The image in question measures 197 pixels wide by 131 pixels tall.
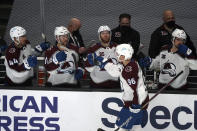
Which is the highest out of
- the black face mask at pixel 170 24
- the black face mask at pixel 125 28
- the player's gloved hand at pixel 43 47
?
the black face mask at pixel 170 24

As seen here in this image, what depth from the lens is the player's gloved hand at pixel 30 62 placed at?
276 inches

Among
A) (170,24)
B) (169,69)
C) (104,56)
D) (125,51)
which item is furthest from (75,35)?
(125,51)

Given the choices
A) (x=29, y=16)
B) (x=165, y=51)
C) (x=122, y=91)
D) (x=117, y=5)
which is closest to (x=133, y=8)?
(x=117, y=5)

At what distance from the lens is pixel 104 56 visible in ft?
23.0

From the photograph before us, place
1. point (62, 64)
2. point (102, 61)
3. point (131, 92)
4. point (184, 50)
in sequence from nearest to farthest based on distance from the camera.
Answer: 1. point (131, 92)
2. point (184, 50)
3. point (102, 61)
4. point (62, 64)

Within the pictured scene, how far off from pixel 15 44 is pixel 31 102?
31.7 inches

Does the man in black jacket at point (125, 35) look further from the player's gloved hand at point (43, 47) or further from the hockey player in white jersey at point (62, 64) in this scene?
the player's gloved hand at point (43, 47)

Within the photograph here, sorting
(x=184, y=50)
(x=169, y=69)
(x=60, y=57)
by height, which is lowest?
(x=169, y=69)

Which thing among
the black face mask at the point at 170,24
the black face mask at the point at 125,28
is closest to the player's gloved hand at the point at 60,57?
the black face mask at the point at 125,28

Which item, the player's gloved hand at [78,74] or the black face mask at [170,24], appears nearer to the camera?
the player's gloved hand at [78,74]

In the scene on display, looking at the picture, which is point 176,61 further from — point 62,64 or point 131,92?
point 62,64

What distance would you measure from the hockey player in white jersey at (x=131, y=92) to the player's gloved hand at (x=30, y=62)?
1.27m

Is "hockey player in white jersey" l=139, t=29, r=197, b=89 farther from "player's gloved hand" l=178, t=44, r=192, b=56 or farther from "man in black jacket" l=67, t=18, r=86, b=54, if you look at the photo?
"man in black jacket" l=67, t=18, r=86, b=54

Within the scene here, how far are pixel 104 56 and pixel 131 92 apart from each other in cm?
103
